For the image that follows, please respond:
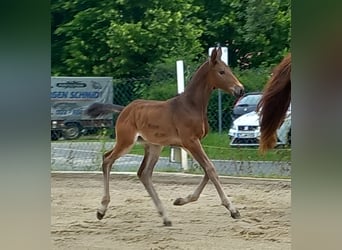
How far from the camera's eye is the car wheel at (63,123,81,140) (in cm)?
191

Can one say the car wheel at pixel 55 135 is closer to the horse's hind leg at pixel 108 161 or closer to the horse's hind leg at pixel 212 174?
the horse's hind leg at pixel 108 161

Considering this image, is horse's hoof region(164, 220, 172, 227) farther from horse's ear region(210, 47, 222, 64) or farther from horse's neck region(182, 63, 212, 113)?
horse's ear region(210, 47, 222, 64)

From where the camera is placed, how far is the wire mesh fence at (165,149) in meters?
1.87

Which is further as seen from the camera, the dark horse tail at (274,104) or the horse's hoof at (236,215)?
the horse's hoof at (236,215)

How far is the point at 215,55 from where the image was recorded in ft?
6.22

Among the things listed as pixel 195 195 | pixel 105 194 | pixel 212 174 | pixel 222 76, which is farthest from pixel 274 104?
pixel 105 194

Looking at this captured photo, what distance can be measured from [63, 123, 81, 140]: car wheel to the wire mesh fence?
15 millimetres

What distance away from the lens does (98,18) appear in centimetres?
192

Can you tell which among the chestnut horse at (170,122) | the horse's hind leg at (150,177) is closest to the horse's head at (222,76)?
the chestnut horse at (170,122)

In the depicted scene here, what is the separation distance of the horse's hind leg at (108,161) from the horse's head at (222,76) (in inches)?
14.8

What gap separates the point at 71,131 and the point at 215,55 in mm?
574
